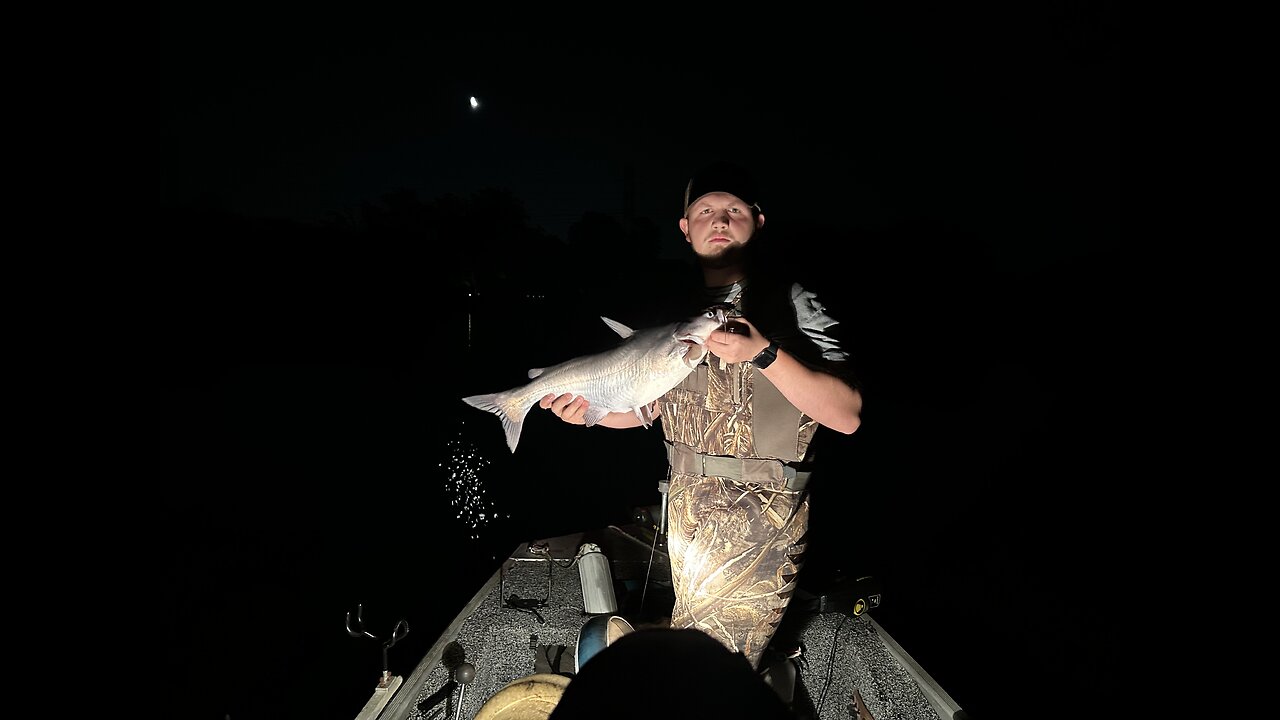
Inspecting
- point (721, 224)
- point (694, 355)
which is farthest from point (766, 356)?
point (721, 224)

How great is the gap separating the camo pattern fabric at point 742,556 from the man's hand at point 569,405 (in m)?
0.96

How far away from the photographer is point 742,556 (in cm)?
292

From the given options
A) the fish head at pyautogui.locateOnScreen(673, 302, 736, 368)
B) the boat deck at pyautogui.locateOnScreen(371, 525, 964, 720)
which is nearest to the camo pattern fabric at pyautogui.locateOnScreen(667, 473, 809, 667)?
the fish head at pyautogui.locateOnScreen(673, 302, 736, 368)

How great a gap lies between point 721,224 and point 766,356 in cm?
92

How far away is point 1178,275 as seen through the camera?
32219 mm

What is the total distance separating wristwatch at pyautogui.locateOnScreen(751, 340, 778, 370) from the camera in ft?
8.34

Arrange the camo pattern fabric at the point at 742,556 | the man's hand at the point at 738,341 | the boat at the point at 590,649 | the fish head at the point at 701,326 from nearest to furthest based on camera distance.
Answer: the man's hand at the point at 738,341
the fish head at the point at 701,326
the camo pattern fabric at the point at 742,556
the boat at the point at 590,649

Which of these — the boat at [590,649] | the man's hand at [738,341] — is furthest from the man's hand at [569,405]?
the boat at [590,649]

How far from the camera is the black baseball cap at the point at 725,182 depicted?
296cm

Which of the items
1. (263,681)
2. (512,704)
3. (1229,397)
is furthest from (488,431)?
(1229,397)

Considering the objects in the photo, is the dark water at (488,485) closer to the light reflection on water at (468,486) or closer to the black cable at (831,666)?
the light reflection on water at (468,486)

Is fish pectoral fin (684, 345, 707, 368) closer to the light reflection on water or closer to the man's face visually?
the man's face

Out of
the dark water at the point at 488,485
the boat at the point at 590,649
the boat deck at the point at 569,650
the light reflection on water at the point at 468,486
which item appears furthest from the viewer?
the light reflection on water at the point at 468,486

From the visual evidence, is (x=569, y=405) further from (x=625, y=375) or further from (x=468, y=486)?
(x=468, y=486)
